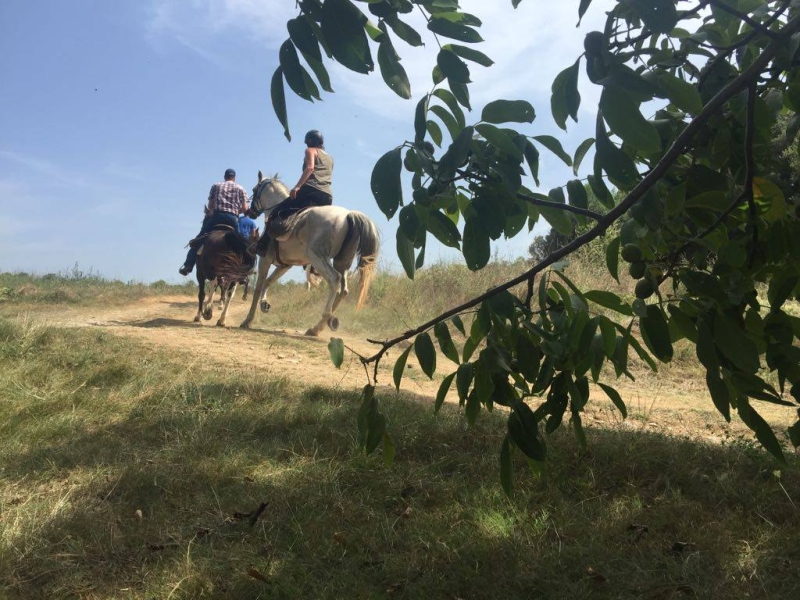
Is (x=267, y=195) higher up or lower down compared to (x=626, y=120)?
higher up

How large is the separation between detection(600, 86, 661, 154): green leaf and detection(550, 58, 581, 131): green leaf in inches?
7.1

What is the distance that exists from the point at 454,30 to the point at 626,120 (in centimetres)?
47

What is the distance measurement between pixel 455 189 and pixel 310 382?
3.90 m

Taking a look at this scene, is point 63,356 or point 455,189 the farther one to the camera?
point 63,356

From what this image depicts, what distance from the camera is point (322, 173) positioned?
9414 mm

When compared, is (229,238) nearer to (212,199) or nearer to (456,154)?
(212,199)

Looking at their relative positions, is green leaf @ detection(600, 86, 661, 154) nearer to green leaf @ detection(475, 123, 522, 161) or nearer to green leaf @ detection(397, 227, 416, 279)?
green leaf @ detection(475, 123, 522, 161)

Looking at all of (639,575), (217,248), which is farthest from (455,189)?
(217,248)

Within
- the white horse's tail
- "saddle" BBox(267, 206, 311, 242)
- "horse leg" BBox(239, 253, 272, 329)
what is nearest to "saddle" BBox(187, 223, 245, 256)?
"horse leg" BBox(239, 253, 272, 329)

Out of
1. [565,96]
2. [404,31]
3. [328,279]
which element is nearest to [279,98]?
[404,31]

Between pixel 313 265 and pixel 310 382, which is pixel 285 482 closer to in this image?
pixel 310 382

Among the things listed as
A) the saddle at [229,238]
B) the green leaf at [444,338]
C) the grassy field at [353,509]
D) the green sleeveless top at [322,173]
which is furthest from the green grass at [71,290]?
the green leaf at [444,338]

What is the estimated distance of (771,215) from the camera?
141 centimetres

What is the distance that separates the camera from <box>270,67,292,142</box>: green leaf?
4.19 feet
